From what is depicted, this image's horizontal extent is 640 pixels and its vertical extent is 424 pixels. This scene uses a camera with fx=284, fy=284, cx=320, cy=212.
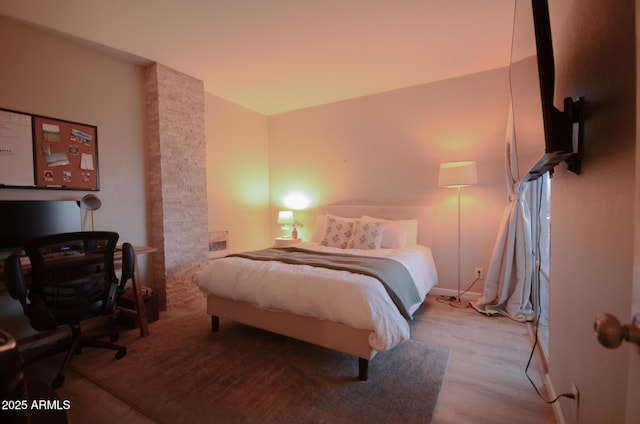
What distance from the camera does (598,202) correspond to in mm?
940

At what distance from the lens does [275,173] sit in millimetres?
4859

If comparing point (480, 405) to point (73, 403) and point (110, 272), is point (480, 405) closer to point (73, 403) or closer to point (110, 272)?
point (73, 403)

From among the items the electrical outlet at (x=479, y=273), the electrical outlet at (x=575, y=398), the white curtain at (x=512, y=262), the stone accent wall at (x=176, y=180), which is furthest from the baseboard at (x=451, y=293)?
the stone accent wall at (x=176, y=180)

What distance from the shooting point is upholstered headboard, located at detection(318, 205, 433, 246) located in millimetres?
3545

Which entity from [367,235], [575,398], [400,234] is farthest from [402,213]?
[575,398]

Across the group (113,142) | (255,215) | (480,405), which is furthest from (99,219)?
(480,405)

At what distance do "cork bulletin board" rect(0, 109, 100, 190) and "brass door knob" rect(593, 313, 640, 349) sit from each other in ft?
11.3

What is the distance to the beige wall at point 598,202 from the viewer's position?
28.8 inches

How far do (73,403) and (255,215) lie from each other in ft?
10.6

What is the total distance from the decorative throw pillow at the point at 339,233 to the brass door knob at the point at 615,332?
296cm

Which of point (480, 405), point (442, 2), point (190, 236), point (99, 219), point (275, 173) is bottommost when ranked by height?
point (480, 405)

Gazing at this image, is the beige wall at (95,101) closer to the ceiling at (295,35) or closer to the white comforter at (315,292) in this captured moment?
the ceiling at (295,35)

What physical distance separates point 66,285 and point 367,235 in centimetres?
266

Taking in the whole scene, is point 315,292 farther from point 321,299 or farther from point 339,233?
point 339,233
